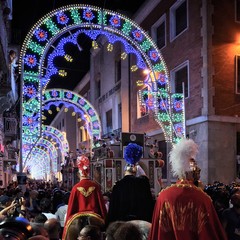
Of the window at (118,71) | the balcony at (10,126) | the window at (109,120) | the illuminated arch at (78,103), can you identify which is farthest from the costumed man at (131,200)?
the window at (109,120)

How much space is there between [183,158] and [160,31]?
20.4 m

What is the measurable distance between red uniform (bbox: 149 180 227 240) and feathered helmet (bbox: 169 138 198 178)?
0.64 ft

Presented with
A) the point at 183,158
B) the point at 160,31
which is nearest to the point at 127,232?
the point at 183,158

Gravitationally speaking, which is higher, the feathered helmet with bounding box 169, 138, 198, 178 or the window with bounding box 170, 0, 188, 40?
the window with bounding box 170, 0, 188, 40

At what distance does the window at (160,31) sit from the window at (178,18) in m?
1.01

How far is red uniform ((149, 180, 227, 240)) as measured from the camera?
3.84 meters

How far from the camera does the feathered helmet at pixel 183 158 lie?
14.0 ft

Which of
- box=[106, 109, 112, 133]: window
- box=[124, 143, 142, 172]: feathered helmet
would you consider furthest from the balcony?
box=[124, 143, 142, 172]: feathered helmet

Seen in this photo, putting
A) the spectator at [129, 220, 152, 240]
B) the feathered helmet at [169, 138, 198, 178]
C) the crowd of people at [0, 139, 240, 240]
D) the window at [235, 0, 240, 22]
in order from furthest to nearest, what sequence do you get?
the window at [235, 0, 240, 22] → the feathered helmet at [169, 138, 198, 178] → the spectator at [129, 220, 152, 240] → the crowd of people at [0, 139, 240, 240]

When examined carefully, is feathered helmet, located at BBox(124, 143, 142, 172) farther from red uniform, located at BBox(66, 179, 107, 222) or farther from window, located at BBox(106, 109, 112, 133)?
window, located at BBox(106, 109, 112, 133)

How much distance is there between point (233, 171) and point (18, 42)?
1835cm

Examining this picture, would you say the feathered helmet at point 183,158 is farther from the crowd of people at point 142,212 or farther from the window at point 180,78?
the window at point 180,78

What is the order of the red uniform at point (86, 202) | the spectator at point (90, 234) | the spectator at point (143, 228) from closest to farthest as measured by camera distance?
the spectator at point (143, 228), the spectator at point (90, 234), the red uniform at point (86, 202)

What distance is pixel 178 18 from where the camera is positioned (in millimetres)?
21578
